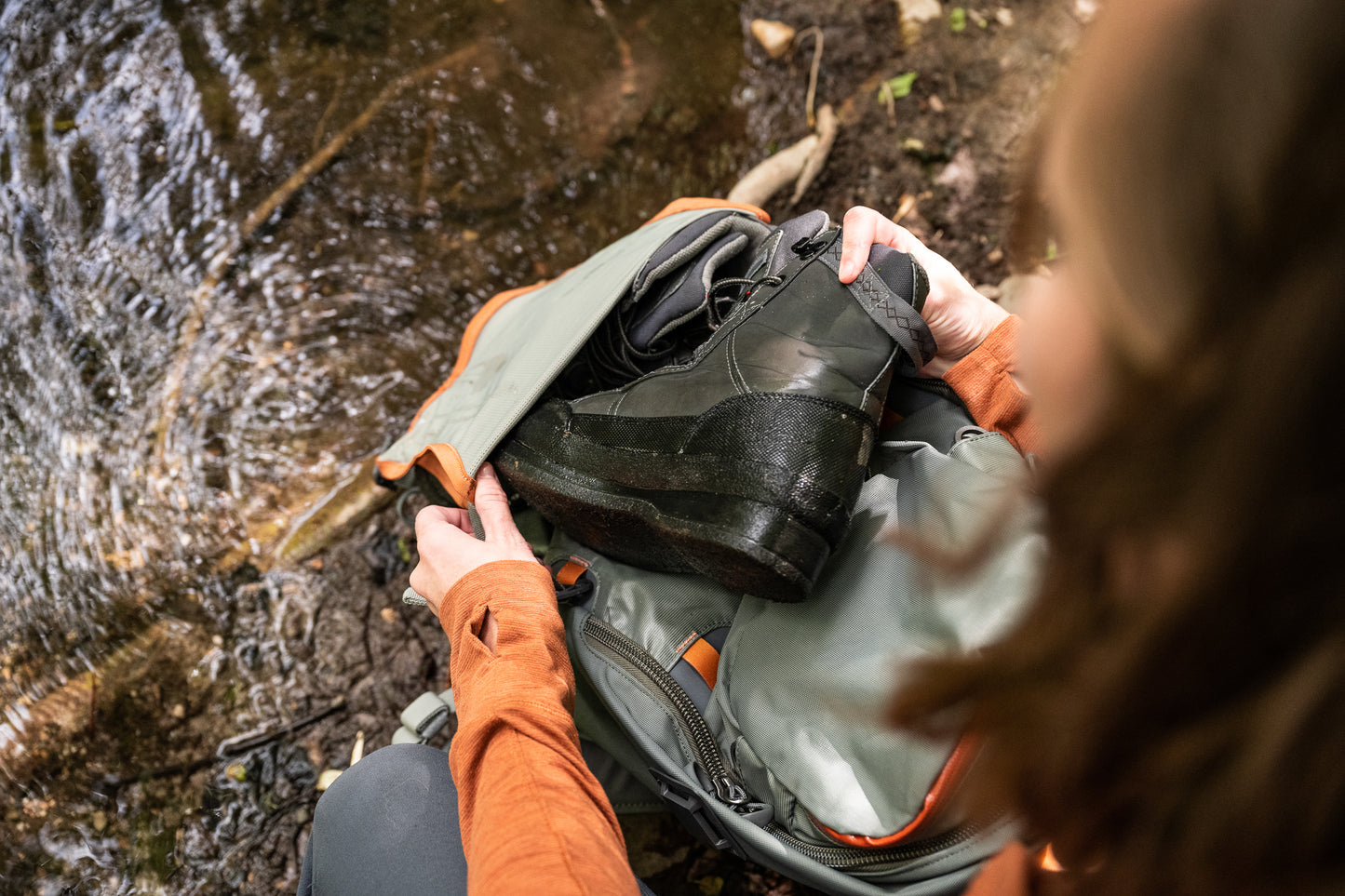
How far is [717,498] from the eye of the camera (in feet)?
3.84

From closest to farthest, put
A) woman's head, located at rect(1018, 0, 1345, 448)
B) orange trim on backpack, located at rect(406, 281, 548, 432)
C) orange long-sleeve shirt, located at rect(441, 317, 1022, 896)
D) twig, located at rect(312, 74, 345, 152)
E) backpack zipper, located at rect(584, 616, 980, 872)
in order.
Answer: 1. woman's head, located at rect(1018, 0, 1345, 448)
2. orange long-sleeve shirt, located at rect(441, 317, 1022, 896)
3. backpack zipper, located at rect(584, 616, 980, 872)
4. orange trim on backpack, located at rect(406, 281, 548, 432)
5. twig, located at rect(312, 74, 345, 152)

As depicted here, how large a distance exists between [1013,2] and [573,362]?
6.69 feet

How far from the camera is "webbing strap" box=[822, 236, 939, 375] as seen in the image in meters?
1.21

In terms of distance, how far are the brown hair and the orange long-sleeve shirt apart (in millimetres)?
362

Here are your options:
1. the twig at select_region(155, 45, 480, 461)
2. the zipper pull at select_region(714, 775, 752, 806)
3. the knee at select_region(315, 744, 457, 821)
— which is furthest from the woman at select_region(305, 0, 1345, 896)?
the twig at select_region(155, 45, 480, 461)

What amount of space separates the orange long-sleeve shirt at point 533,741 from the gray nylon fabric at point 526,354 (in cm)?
33

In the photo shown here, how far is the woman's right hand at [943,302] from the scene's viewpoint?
4.41 ft

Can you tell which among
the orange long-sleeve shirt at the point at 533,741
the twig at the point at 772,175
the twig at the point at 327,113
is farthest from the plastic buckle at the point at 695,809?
the twig at the point at 327,113

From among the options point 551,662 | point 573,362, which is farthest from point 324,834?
point 573,362

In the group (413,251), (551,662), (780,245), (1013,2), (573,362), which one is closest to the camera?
(551,662)

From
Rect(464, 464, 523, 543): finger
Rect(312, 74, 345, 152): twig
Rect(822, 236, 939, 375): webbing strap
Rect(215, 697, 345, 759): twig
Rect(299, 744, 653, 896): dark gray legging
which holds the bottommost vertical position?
Rect(215, 697, 345, 759): twig

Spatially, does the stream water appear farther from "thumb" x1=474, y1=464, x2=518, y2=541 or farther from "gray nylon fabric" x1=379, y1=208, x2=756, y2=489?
"thumb" x1=474, y1=464, x2=518, y2=541

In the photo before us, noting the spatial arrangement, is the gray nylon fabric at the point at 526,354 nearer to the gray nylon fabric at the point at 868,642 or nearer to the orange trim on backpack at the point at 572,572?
the orange trim on backpack at the point at 572,572

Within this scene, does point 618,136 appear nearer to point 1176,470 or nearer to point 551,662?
point 551,662
